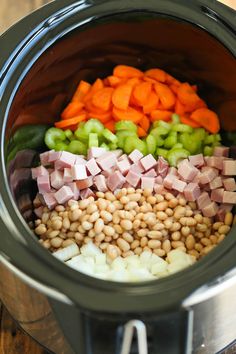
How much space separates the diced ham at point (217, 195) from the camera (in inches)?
50.8

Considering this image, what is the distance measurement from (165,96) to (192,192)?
274mm

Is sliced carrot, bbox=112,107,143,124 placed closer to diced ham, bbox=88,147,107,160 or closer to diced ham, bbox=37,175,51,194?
diced ham, bbox=88,147,107,160

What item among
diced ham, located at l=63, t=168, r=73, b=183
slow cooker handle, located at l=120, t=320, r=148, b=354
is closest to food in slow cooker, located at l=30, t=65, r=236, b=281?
diced ham, located at l=63, t=168, r=73, b=183

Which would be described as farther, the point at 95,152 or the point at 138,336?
the point at 95,152

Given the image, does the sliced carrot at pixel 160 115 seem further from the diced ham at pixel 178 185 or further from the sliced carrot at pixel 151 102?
the diced ham at pixel 178 185

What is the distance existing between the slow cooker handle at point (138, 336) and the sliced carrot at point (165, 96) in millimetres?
627

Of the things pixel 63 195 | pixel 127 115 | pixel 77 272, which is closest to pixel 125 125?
pixel 127 115

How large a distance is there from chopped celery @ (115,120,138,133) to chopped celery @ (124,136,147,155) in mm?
27

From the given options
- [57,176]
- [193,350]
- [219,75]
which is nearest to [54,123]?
[57,176]

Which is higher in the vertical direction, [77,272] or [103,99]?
[103,99]

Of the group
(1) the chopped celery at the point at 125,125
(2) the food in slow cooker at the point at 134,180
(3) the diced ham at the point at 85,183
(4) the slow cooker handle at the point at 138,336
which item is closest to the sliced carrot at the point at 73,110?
(2) the food in slow cooker at the point at 134,180

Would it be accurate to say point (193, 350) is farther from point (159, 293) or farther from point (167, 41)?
point (167, 41)

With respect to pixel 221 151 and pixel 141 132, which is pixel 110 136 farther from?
pixel 221 151

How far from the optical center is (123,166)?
134 centimetres
